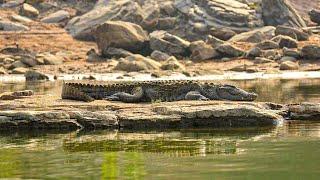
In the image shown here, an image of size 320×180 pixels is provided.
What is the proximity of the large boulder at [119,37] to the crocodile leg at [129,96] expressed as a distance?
28.4 m

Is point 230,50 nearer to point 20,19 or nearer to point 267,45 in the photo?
point 267,45

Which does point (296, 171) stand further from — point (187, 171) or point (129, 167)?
point (129, 167)

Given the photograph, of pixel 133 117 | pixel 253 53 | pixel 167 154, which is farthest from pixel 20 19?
pixel 167 154

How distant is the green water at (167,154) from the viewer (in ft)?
33.7

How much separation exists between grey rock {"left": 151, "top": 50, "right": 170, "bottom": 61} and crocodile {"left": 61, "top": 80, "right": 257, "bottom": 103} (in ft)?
86.1

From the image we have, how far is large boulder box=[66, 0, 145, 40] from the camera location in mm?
55750

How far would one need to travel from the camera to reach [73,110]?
A: 52.6ft

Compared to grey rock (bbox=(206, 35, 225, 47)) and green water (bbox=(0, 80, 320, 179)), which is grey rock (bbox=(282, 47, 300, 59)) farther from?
green water (bbox=(0, 80, 320, 179))

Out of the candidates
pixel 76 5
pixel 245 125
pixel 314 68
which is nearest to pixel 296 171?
pixel 245 125

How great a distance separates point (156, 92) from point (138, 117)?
247cm

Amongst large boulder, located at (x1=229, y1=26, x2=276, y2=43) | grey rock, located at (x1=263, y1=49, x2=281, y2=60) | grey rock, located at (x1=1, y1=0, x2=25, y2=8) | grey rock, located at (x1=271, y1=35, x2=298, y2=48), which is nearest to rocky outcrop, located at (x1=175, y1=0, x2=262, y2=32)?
large boulder, located at (x1=229, y1=26, x2=276, y2=43)

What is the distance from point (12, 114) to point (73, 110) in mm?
1279

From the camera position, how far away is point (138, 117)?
16.0 metres

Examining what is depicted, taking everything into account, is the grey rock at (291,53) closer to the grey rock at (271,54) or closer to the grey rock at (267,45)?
the grey rock at (271,54)
